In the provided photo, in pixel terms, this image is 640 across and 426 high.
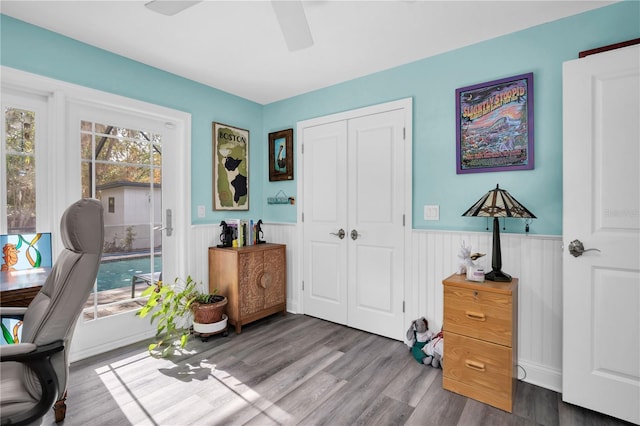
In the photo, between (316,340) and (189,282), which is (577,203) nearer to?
(316,340)

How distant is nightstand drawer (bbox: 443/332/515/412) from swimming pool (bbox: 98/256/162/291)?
2566 mm

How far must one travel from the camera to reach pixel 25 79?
85.0 inches

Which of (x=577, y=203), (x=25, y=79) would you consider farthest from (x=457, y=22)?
(x=25, y=79)

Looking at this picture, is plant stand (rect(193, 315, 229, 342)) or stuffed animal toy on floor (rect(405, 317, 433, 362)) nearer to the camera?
stuffed animal toy on floor (rect(405, 317, 433, 362))

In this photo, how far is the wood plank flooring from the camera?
1.80 meters

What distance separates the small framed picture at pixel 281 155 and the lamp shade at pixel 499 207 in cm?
207

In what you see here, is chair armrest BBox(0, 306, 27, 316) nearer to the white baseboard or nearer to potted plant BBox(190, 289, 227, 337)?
potted plant BBox(190, 289, 227, 337)

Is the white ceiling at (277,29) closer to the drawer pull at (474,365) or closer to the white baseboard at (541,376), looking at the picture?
the drawer pull at (474,365)

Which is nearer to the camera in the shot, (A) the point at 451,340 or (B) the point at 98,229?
(B) the point at 98,229

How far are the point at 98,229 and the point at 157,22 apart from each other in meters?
1.56

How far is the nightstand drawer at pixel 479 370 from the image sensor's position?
1881 mm

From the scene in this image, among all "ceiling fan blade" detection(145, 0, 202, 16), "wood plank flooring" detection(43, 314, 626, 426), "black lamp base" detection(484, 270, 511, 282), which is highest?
"ceiling fan blade" detection(145, 0, 202, 16)

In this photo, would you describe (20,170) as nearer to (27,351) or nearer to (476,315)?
(27,351)

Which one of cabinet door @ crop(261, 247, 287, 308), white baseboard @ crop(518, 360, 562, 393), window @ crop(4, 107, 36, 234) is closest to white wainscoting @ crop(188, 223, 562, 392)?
white baseboard @ crop(518, 360, 562, 393)
